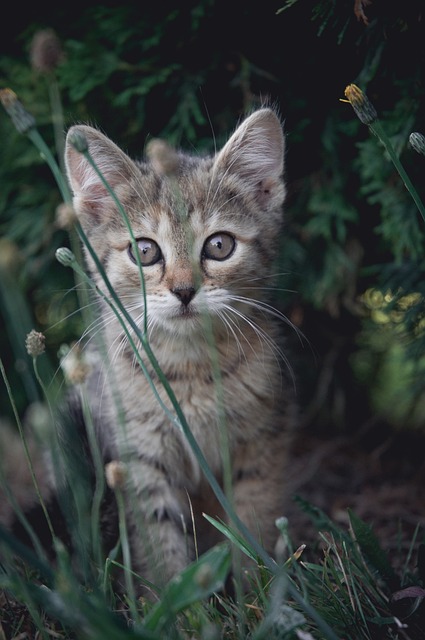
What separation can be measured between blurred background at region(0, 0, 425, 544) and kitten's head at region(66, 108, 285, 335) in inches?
9.0

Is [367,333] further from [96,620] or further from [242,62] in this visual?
[96,620]

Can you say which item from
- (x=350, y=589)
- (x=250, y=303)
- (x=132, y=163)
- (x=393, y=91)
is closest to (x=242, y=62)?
(x=393, y=91)

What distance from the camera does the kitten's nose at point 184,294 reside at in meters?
2.05

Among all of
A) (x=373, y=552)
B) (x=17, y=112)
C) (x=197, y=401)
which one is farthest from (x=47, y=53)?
(x=373, y=552)

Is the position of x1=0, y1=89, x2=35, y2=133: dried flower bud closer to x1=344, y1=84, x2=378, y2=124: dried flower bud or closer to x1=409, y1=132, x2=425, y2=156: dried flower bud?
x1=344, y1=84, x2=378, y2=124: dried flower bud

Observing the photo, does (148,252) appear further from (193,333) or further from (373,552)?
(373,552)

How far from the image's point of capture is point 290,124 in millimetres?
2979

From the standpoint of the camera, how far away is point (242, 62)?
9.48 ft

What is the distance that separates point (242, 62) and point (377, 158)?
2.42ft

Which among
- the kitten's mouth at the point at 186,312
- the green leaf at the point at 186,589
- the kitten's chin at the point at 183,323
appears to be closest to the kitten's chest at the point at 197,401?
the kitten's chin at the point at 183,323

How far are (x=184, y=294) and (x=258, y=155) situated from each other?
0.71 metres

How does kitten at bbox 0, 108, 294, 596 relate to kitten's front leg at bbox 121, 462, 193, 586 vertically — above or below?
above

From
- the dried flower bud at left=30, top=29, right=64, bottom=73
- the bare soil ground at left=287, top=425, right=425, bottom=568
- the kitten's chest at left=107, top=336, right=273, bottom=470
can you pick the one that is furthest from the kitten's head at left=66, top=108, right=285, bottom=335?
the bare soil ground at left=287, top=425, right=425, bottom=568

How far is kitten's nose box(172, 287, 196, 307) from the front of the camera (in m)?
2.05
